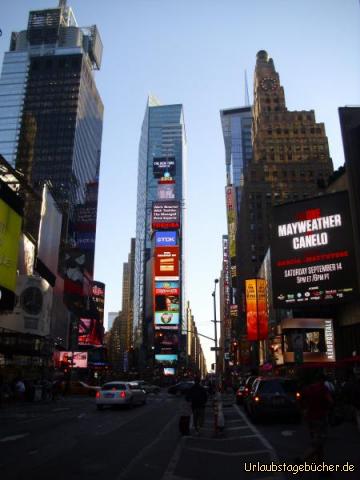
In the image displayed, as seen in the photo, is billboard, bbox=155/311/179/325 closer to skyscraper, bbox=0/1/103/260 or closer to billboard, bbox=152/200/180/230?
billboard, bbox=152/200/180/230

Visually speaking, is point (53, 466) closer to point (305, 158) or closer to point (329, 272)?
point (329, 272)

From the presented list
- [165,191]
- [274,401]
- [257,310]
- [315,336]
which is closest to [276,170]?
[257,310]

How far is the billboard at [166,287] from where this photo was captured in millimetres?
162500

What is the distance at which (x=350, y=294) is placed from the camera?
33750 mm

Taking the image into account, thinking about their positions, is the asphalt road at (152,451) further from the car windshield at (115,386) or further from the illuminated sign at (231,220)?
the illuminated sign at (231,220)

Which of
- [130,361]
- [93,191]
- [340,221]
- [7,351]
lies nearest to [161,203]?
[93,191]

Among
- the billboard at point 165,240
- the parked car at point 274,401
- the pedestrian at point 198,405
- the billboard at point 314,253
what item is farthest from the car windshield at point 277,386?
the billboard at point 165,240

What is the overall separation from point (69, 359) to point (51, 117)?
118m

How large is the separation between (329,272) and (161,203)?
14000cm

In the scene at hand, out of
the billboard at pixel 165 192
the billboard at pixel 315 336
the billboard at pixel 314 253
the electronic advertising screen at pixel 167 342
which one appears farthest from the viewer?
the billboard at pixel 165 192

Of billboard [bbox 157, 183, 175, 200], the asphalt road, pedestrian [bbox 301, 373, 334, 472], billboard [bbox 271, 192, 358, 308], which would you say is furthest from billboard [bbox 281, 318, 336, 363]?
billboard [bbox 157, 183, 175, 200]

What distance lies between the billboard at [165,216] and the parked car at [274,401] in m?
149

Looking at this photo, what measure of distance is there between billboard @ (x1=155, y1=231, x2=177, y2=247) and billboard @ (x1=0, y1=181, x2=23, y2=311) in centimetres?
11686

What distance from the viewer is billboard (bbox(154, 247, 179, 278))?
→ 162875 mm
